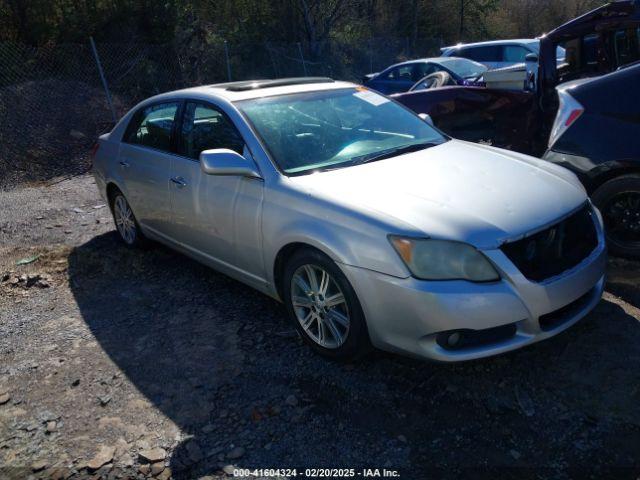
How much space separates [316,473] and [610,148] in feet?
10.9

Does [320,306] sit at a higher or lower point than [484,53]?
lower

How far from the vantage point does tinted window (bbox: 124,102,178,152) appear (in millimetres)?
4480

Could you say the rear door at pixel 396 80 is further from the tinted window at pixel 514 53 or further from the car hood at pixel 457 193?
the car hood at pixel 457 193

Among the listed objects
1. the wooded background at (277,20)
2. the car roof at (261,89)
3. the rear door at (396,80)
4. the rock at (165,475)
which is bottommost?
the rock at (165,475)

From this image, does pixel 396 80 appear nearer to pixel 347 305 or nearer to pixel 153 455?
pixel 347 305

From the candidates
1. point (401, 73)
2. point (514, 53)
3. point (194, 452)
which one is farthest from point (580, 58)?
point (514, 53)

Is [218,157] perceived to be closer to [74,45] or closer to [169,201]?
[169,201]

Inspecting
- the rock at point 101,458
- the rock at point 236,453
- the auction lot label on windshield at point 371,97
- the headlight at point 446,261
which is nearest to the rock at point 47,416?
the rock at point 101,458

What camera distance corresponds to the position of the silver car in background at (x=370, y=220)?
8.89ft

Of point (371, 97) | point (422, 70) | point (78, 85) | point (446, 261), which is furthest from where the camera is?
point (78, 85)

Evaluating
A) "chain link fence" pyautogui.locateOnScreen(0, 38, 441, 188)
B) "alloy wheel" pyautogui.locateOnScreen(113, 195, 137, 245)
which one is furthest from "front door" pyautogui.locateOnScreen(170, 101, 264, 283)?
"chain link fence" pyautogui.locateOnScreen(0, 38, 441, 188)

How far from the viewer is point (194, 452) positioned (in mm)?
2666

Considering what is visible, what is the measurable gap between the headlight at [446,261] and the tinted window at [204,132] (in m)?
1.57

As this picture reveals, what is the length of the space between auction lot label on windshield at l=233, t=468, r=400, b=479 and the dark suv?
2912 millimetres
